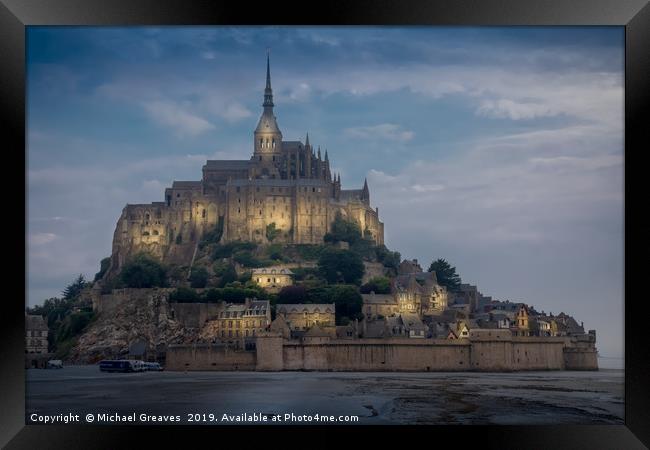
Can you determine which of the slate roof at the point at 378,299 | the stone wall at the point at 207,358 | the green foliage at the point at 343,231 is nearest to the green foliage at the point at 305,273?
the slate roof at the point at 378,299

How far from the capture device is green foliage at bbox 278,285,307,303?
31359mm

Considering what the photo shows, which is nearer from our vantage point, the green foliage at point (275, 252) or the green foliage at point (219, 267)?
the green foliage at point (219, 267)

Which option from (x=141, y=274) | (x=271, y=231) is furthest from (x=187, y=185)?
(x=141, y=274)

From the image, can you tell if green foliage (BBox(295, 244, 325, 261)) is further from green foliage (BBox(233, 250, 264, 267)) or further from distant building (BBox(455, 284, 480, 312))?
distant building (BBox(455, 284, 480, 312))

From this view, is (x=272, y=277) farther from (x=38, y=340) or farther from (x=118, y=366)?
(x=118, y=366)

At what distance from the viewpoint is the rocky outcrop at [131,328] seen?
2870 centimetres

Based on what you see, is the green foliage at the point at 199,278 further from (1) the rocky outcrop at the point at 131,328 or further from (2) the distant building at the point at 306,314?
(2) the distant building at the point at 306,314

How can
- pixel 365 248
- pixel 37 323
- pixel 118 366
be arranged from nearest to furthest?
pixel 118 366, pixel 37 323, pixel 365 248

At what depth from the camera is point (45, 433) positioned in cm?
1080

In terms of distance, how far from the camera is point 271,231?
3831cm

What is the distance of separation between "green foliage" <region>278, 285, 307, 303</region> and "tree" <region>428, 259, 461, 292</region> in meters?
5.27

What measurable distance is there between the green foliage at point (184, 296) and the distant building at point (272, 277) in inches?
77.1

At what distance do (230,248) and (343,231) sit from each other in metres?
4.10

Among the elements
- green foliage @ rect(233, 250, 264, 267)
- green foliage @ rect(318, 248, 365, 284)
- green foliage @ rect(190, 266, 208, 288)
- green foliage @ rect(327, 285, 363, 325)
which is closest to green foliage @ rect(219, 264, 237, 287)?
green foliage @ rect(190, 266, 208, 288)
